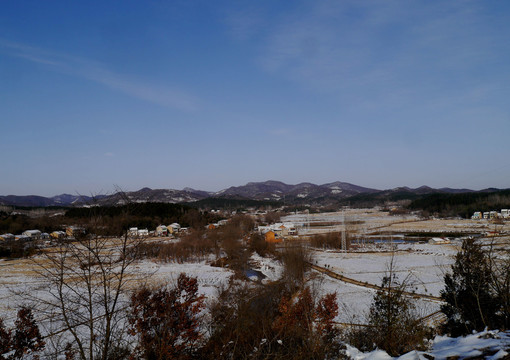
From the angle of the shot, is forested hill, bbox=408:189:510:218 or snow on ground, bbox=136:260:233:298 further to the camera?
forested hill, bbox=408:189:510:218

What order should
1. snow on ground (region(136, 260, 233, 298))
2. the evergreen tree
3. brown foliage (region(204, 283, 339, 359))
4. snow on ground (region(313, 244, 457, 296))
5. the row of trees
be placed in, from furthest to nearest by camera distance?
snow on ground (region(136, 260, 233, 298)) → snow on ground (region(313, 244, 457, 296)) → the evergreen tree → brown foliage (region(204, 283, 339, 359)) → the row of trees

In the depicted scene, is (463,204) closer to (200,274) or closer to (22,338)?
(200,274)

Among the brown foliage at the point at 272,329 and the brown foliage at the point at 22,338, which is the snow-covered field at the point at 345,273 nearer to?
the brown foliage at the point at 272,329

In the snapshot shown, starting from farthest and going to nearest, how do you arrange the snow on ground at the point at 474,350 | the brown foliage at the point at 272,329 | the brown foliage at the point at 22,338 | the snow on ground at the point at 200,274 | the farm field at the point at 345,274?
1. the snow on ground at the point at 200,274
2. the farm field at the point at 345,274
3. the brown foliage at the point at 272,329
4. the brown foliage at the point at 22,338
5. the snow on ground at the point at 474,350

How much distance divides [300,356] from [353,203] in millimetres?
155678

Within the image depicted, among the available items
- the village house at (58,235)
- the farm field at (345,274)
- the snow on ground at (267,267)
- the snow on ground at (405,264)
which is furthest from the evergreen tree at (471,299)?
the snow on ground at (267,267)

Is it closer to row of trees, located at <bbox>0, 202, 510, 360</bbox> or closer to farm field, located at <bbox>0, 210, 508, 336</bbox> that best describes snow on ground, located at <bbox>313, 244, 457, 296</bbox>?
farm field, located at <bbox>0, 210, 508, 336</bbox>

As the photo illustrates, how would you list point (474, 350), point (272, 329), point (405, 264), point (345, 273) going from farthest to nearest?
point (405, 264) < point (345, 273) < point (272, 329) < point (474, 350)

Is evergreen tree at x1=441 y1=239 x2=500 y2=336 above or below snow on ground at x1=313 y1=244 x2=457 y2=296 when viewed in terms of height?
above

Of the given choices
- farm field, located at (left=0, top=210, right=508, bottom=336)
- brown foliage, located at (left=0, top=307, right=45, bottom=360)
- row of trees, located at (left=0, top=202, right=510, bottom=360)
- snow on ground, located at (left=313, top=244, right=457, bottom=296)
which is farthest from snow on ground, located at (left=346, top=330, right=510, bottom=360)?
snow on ground, located at (left=313, top=244, right=457, bottom=296)

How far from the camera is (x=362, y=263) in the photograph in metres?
33.4

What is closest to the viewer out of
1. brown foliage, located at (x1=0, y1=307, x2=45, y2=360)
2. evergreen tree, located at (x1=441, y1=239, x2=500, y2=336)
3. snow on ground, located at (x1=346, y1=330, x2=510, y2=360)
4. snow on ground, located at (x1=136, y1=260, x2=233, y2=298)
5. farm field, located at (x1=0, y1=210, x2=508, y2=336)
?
snow on ground, located at (x1=346, y1=330, x2=510, y2=360)

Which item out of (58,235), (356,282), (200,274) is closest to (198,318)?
(58,235)

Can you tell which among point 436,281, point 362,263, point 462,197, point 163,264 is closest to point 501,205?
point 462,197
